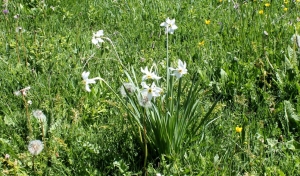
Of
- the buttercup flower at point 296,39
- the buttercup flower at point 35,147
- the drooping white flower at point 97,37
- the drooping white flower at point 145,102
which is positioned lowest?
the buttercup flower at point 35,147

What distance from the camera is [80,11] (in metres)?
4.30

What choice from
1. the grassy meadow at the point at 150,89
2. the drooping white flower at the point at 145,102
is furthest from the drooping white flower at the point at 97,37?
the drooping white flower at the point at 145,102

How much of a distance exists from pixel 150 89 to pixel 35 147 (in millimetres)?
730

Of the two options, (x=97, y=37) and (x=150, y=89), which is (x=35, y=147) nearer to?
(x=97, y=37)

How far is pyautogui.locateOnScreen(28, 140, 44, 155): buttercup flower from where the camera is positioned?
2244 mm

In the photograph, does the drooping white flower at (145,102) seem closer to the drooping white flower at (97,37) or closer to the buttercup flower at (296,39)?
the drooping white flower at (97,37)

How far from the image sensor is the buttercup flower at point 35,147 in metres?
2.24

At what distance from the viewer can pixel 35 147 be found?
2.26m

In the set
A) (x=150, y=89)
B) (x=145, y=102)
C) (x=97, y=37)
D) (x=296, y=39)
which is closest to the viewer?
(x=150, y=89)

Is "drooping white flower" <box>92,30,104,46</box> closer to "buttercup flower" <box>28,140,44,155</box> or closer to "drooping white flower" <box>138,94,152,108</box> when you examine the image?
"drooping white flower" <box>138,94,152,108</box>

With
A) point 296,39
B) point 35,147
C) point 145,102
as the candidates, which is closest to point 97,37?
point 145,102

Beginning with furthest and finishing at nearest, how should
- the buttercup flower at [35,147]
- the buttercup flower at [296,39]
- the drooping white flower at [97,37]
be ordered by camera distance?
the buttercup flower at [296,39] → the buttercup flower at [35,147] → the drooping white flower at [97,37]

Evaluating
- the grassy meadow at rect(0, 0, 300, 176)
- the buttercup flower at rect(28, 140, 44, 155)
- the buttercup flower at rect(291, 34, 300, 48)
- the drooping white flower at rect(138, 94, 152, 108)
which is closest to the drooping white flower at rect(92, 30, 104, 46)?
the grassy meadow at rect(0, 0, 300, 176)

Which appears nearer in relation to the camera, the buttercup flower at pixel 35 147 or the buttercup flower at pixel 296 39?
the buttercup flower at pixel 35 147
